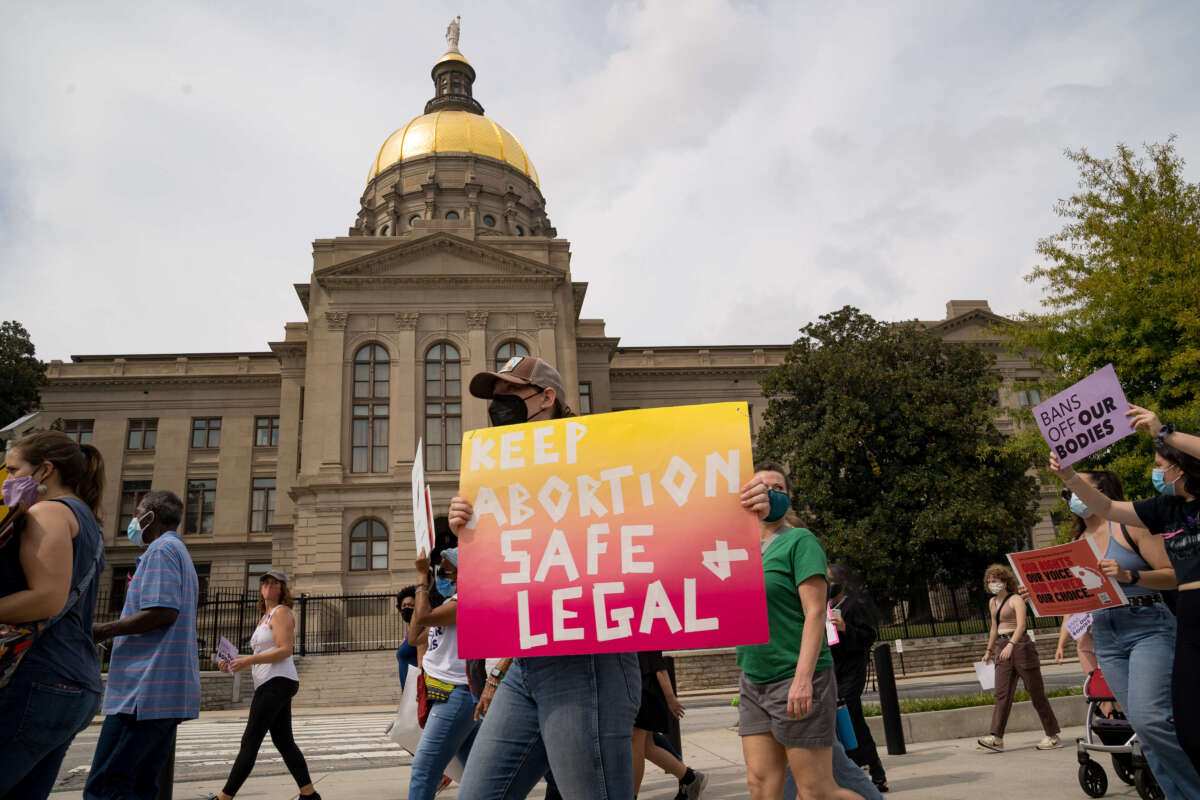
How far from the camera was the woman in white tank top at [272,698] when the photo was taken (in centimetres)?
609

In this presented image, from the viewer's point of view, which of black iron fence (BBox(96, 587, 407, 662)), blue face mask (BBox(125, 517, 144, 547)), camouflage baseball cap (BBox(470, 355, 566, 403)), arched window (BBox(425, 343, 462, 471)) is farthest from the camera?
arched window (BBox(425, 343, 462, 471))

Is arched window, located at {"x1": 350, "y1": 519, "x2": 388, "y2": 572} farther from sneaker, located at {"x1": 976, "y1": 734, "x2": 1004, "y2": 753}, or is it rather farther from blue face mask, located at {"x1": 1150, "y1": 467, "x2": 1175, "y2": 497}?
blue face mask, located at {"x1": 1150, "y1": 467, "x2": 1175, "y2": 497}

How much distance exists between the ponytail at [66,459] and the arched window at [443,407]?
105ft

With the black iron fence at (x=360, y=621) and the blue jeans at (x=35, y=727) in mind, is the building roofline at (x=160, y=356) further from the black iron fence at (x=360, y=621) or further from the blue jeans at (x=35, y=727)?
the blue jeans at (x=35, y=727)

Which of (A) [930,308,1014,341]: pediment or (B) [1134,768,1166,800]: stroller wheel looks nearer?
(B) [1134,768,1166,800]: stroller wheel

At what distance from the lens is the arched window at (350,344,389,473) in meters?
35.8

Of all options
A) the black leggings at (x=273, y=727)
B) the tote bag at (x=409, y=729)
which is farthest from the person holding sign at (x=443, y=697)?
the black leggings at (x=273, y=727)

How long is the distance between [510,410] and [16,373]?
36.5m

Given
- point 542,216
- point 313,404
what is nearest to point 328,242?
point 313,404

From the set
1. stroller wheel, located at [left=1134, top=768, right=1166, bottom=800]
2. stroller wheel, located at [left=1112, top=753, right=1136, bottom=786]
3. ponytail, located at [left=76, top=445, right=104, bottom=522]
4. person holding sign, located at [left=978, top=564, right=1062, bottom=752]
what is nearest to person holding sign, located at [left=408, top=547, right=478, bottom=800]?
ponytail, located at [left=76, top=445, right=104, bottom=522]

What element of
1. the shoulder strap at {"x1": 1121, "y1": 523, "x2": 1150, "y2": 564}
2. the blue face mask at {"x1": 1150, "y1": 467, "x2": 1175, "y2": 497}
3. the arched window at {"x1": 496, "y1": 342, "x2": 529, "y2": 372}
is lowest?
the shoulder strap at {"x1": 1121, "y1": 523, "x2": 1150, "y2": 564}

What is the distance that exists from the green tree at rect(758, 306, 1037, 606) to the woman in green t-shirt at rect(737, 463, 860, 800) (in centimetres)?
2475

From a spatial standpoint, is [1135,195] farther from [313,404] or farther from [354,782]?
[313,404]

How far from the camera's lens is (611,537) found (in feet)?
11.1
